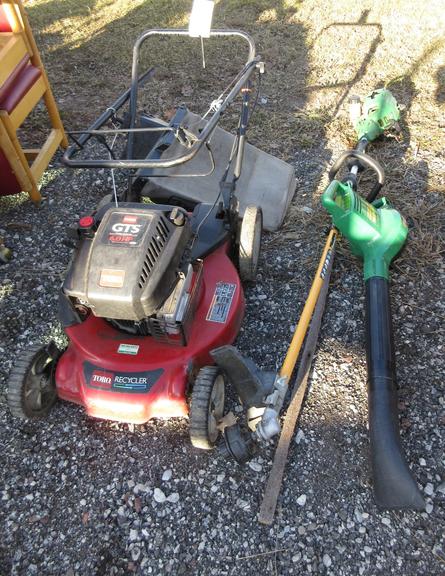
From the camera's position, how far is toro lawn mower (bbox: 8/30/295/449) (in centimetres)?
168

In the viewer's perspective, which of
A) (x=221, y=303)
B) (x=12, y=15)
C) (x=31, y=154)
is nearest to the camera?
(x=221, y=303)

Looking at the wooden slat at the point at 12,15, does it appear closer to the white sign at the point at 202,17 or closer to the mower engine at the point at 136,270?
the white sign at the point at 202,17

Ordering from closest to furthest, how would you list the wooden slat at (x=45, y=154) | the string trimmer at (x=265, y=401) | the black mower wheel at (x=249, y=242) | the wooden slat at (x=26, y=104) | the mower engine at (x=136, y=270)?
1. the mower engine at (x=136, y=270)
2. the string trimmer at (x=265, y=401)
3. the black mower wheel at (x=249, y=242)
4. the wooden slat at (x=26, y=104)
5. the wooden slat at (x=45, y=154)

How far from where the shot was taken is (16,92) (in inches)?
117

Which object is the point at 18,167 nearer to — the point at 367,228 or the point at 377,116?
the point at 367,228

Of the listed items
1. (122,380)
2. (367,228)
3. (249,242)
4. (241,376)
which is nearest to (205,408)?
(241,376)

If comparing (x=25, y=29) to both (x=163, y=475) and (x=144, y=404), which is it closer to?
(x=144, y=404)

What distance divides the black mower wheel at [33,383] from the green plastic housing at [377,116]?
2388 millimetres

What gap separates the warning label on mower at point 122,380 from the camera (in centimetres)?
188

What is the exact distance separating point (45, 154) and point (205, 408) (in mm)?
2317

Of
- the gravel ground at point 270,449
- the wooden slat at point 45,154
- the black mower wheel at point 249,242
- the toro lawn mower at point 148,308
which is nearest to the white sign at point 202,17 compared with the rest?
the toro lawn mower at point 148,308

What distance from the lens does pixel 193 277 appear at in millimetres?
1990

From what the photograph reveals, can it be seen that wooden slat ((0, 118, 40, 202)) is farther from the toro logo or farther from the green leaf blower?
the green leaf blower

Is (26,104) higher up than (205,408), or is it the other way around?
(26,104)
